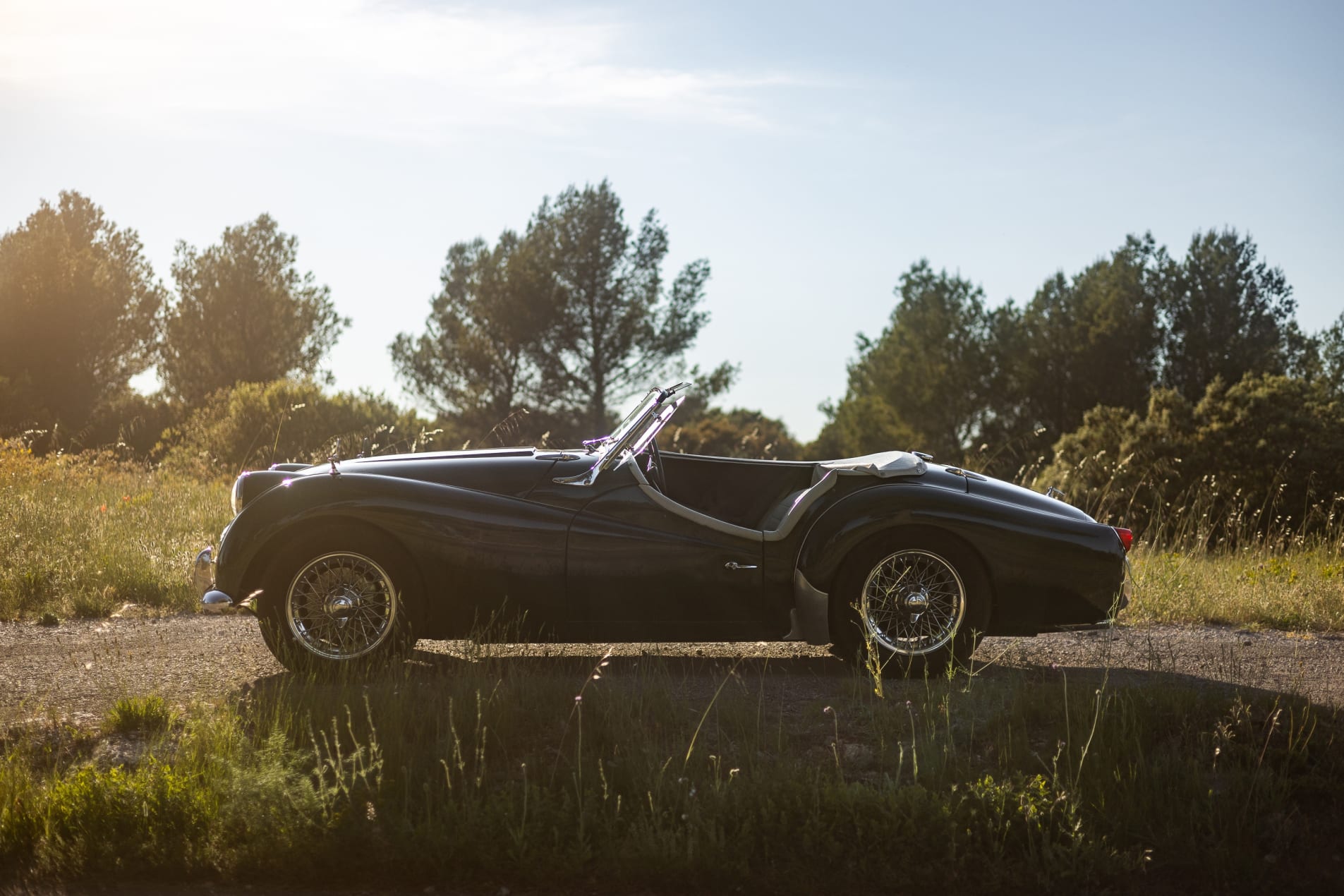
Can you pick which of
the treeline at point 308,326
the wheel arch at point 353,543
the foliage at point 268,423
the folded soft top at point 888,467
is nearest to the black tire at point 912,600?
the folded soft top at point 888,467

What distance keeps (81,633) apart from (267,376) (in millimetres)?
42292

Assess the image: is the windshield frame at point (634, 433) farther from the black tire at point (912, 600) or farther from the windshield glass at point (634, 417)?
the black tire at point (912, 600)

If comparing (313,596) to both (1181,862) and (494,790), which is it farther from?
(1181,862)

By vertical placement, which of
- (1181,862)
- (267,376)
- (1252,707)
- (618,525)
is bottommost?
(1181,862)

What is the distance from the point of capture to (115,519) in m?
10.5

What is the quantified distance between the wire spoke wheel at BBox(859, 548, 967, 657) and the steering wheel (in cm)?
142

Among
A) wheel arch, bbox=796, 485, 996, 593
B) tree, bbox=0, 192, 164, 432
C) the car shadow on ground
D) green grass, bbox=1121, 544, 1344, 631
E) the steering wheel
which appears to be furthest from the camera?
tree, bbox=0, 192, 164, 432

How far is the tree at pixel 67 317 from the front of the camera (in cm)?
4209

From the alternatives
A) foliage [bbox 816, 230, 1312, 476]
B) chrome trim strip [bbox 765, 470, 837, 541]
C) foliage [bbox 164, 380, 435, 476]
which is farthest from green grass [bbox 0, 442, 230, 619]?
foliage [bbox 816, 230, 1312, 476]

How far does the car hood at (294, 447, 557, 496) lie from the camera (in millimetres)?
6266

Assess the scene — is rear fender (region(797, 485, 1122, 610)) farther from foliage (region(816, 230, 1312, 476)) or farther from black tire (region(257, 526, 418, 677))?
foliage (region(816, 230, 1312, 476))

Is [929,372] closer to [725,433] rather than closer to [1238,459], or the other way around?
[725,433]

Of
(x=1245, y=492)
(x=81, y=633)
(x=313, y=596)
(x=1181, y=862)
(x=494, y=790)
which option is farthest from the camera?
(x=1245, y=492)

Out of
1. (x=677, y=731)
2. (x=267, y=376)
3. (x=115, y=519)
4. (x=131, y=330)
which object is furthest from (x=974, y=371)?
(x=677, y=731)
